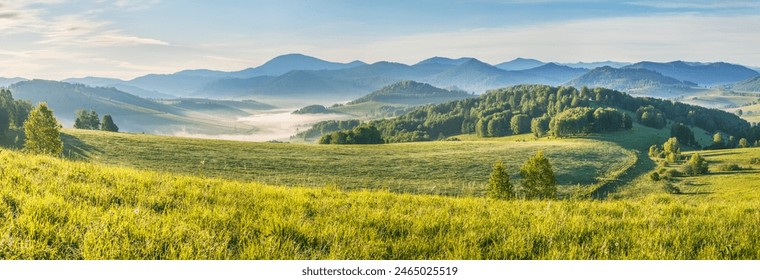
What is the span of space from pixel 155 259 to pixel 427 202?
486cm

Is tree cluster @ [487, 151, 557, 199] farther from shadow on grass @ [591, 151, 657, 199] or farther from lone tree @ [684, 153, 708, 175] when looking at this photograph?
lone tree @ [684, 153, 708, 175]

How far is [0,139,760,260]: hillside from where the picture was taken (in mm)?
4543

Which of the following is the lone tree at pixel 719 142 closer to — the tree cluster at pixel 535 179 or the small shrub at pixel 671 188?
the small shrub at pixel 671 188

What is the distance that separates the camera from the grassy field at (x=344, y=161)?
2527 inches

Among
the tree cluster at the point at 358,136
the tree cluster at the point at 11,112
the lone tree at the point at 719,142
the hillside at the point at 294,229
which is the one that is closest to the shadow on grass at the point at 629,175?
the lone tree at the point at 719,142

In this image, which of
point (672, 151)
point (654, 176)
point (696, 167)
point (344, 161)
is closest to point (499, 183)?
point (344, 161)

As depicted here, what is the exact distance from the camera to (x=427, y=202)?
26.8ft

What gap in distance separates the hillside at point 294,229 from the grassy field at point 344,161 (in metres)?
47.8

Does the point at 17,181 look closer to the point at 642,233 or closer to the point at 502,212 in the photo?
the point at 502,212

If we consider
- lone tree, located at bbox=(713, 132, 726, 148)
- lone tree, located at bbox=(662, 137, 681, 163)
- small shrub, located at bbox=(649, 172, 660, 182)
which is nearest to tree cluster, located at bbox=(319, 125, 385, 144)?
small shrub, located at bbox=(649, 172, 660, 182)

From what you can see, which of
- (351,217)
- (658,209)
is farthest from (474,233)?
(658,209)

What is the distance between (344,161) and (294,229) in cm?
7847

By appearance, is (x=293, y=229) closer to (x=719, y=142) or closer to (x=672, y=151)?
(x=672, y=151)

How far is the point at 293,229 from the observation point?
206 inches
